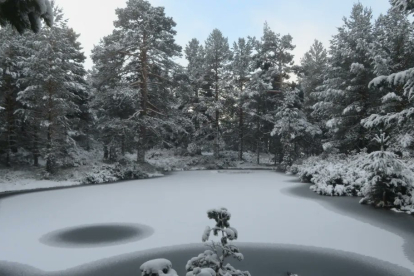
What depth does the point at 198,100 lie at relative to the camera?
3941 centimetres

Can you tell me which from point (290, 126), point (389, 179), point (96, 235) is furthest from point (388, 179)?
point (290, 126)

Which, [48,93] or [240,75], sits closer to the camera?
[48,93]

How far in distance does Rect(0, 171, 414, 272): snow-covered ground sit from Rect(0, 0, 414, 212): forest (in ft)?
13.3

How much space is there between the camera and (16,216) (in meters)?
10.7

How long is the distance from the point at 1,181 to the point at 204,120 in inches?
882

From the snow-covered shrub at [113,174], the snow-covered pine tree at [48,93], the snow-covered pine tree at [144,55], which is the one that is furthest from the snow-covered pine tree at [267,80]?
the snow-covered pine tree at [48,93]

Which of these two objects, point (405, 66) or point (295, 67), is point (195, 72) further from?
point (405, 66)

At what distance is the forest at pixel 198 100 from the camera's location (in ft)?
66.3

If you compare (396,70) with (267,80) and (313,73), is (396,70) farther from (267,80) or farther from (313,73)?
(313,73)

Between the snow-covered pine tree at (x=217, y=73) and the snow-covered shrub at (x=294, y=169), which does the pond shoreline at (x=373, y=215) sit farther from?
the snow-covered pine tree at (x=217, y=73)

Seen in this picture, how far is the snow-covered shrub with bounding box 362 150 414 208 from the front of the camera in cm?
1161

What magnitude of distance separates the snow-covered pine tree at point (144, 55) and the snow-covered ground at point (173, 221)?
11930 mm

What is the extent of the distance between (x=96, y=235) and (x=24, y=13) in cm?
692

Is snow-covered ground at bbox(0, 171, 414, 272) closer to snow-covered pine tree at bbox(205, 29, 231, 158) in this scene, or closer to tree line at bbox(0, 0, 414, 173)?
tree line at bbox(0, 0, 414, 173)
